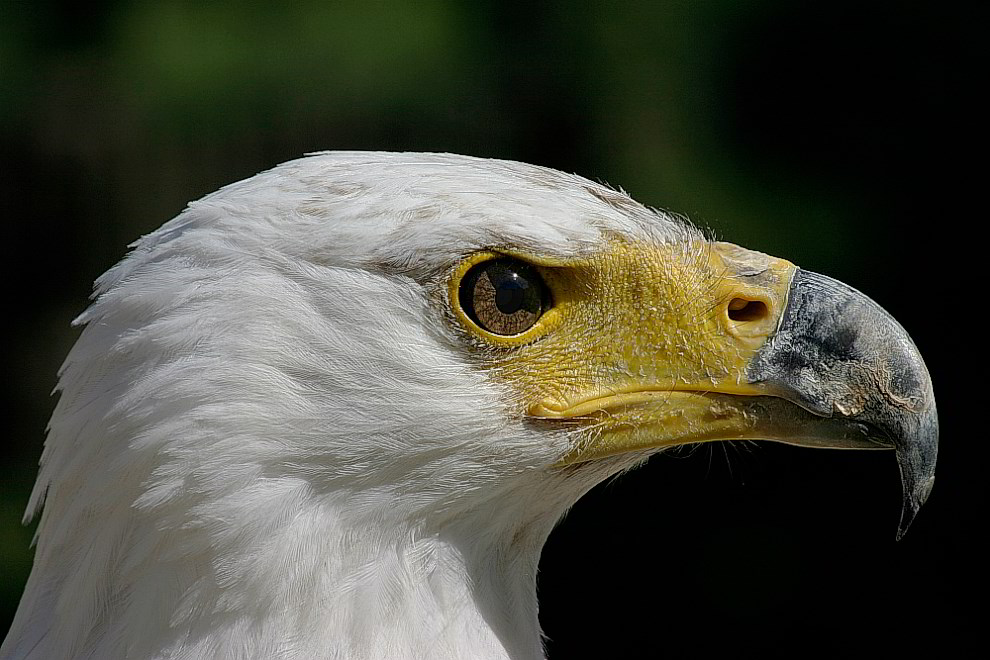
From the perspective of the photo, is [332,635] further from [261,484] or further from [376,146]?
[376,146]

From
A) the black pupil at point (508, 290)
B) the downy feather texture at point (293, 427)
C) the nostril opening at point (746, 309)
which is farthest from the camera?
the nostril opening at point (746, 309)

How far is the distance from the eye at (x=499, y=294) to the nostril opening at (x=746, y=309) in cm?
41

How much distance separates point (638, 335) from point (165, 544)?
96cm

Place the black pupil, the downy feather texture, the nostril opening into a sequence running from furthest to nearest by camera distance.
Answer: the nostril opening < the black pupil < the downy feather texture

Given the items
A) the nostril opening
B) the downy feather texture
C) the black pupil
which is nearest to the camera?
the downy feather texture

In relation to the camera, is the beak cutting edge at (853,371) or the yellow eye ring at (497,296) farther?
the beak cutting edge at (853,371)

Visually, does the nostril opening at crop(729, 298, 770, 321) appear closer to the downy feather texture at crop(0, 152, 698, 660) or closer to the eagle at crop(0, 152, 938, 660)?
the eagle at crop(0, 152, 938, 660)

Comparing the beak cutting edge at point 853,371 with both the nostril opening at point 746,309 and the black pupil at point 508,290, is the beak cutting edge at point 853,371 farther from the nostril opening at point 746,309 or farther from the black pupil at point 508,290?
the black pupil at point 508,290

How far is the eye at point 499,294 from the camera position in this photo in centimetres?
221

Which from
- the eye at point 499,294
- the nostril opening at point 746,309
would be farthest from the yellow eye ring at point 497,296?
the nostril opening at point 746,309

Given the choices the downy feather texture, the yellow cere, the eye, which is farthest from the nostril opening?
the eye

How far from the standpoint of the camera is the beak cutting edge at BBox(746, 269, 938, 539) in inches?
91.0

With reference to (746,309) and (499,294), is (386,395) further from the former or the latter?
(746,309)

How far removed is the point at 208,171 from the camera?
18.2 ft
